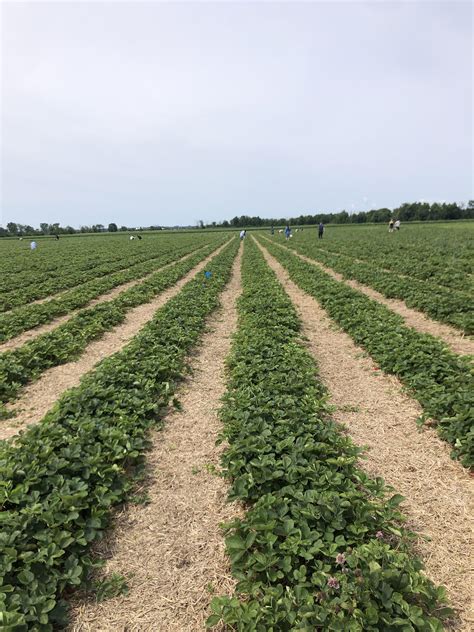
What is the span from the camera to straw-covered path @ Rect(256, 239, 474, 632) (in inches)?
110

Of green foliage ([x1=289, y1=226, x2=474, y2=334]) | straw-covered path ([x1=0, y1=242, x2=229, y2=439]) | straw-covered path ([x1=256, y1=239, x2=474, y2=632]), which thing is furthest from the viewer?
green foliage ([x1=289, y1=226, x2=474, y2=334])

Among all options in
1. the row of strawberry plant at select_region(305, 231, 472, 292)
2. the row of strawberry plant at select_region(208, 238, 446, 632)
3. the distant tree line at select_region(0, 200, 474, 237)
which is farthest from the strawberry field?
the distant tree line at select_region(0, 200, 474, 237)

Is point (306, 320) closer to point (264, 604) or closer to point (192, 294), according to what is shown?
point (192, 294)

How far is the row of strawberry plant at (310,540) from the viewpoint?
7.19 feet

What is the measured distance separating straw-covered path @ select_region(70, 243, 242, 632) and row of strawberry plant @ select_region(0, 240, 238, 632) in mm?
258

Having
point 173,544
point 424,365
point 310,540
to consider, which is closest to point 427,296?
point 424,365

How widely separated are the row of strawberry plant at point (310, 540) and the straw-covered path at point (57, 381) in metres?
3.56

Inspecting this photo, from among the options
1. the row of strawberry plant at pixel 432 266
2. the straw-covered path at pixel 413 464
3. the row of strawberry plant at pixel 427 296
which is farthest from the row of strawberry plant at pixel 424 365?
the row of strawberry plant at pixel 432 266

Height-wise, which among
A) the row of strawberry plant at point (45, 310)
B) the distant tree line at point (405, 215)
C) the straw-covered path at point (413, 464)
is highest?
the distant tree line at point (405, 215)

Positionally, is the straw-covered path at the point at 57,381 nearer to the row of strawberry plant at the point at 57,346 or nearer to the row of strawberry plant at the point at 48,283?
the row of strawberry plant at the point at 57,346

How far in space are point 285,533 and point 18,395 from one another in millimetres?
5679

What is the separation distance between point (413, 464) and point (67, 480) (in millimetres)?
4064

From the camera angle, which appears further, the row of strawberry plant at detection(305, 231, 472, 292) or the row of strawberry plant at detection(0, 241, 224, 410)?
the row of strawberry plant at detection(305, 231, 472, 292)

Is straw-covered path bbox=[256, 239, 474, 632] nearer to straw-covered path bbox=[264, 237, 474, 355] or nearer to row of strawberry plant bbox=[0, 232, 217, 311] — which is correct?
Answer: straw-covered path bbox=[264, 237, 474, 355]
